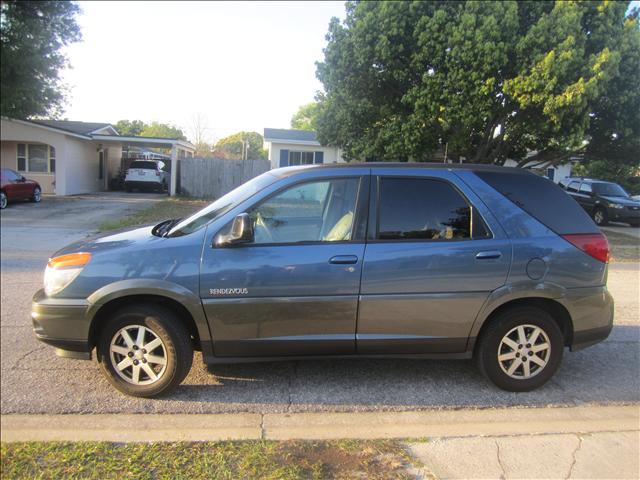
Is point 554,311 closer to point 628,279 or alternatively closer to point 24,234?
point 628,279

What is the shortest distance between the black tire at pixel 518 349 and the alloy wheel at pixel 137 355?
2502 mm

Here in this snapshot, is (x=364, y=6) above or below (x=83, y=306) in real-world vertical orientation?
above

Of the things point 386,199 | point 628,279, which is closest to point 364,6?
point 628,279

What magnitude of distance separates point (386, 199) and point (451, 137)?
37.7 feet

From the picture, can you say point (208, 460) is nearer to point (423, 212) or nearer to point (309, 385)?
point (309, 385)

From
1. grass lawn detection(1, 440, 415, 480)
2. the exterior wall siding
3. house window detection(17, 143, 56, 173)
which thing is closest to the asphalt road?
grass lawn detection(1, 440, 415, 480)

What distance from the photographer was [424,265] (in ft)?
11.9

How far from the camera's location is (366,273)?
358 cm

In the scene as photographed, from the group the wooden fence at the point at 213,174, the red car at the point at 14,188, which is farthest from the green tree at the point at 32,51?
the wooden fence at the point at 213,174

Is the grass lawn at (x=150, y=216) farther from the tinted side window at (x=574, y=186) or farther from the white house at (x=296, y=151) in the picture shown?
the tinted side window at (x=574, y=186)

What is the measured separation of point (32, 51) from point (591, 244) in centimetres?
2278

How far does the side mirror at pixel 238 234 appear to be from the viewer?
3459 millimetres

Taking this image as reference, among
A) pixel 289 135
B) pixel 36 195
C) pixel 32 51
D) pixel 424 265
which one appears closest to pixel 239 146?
pixel 289 135

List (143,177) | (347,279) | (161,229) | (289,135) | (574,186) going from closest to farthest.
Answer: (347,279) < (161,229) < (574,186) < (289,135) < (143,177)
